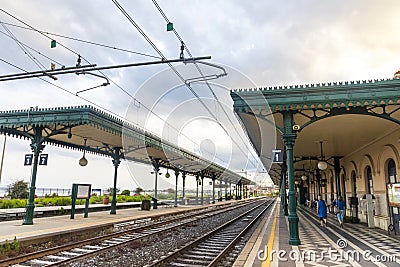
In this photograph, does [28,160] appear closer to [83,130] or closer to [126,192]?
[83,130]

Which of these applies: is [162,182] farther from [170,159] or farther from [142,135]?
[142,135]

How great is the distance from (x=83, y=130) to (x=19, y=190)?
20546 millimetres

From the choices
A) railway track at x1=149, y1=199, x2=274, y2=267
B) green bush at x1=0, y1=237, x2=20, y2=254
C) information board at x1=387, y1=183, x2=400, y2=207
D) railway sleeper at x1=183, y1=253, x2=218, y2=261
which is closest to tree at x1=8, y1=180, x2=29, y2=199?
green bush at x1=0, y1=237, x2=20, y2=254

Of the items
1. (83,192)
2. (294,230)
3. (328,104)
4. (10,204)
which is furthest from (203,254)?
(10,204)

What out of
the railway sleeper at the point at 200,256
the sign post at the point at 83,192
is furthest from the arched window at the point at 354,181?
the sign post at the point at 83,192

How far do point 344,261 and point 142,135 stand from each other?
1272 centimetres

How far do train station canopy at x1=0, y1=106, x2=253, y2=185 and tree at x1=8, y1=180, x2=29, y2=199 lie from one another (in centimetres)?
1459

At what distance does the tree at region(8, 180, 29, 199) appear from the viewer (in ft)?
96.9

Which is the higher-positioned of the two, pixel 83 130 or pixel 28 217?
pixel 83 130

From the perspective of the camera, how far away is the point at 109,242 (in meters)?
9.53

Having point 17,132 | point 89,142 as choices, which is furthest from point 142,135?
point 17,132

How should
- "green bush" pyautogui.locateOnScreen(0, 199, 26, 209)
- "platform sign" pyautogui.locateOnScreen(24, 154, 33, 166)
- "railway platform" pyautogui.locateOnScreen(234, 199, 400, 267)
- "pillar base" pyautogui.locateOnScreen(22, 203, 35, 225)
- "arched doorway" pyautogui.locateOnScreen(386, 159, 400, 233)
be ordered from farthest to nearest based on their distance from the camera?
1. "green bush" pyautogui.locateOnScreen(0, 199, 26, 209)
2. "platform sign" pyautogui.locateOnScreen(24, 154, 33, 166)
3. "pillar base" pyautogui.locateOnScreen(22, 203, 35, 225)
4. "arched doorway" pyautogui.locateOnScreen(386, 159, 400, 233)
5. "railway platform" pyautogui.locateOnScreen(234, 199, 400, 267)

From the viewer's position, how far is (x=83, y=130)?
1462 centimetres

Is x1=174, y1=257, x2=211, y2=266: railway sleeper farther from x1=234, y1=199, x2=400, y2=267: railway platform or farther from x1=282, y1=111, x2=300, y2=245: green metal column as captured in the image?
x1=282, y1=111, x2=300, y2=245: green metal column
